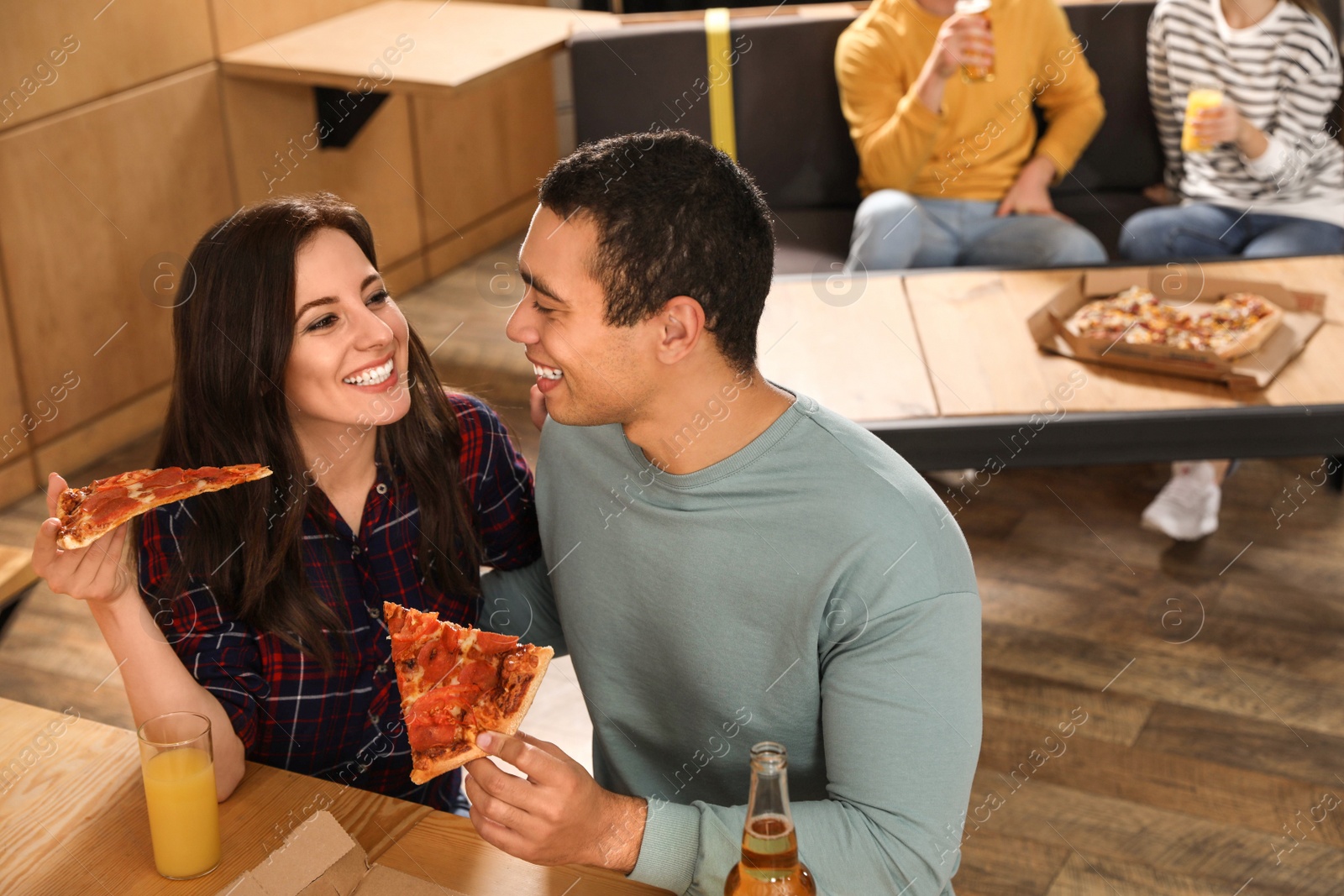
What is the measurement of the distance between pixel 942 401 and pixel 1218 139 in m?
1.44

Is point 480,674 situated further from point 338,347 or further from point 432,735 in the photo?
point 338,347

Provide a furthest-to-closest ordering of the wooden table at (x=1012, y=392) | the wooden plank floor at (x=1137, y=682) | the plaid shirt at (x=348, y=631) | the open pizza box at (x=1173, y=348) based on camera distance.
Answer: the open pizza box at (x=1173, y=348) → the wooden table at (x=1012, y=392) → the wooden plank floor at (x=1137, y=682) → the plaid shirt at (x=348, y=631)

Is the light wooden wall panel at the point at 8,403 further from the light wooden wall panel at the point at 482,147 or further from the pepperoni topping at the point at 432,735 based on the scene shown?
the pepperoni topping at the point at 432,735

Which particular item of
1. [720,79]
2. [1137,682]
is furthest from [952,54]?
[1137,682]

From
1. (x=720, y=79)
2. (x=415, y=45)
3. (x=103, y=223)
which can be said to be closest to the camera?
(x=103, y=223)

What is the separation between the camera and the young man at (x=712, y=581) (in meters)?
1.28

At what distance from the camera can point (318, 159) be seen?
477 cm

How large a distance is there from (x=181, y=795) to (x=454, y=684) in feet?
0.94

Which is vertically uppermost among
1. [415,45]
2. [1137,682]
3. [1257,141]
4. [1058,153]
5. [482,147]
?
[415,45]

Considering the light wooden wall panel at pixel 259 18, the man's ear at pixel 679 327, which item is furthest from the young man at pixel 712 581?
the light wooden wall panel at pixel 259 18

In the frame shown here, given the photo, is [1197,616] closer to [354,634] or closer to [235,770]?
[354,634]

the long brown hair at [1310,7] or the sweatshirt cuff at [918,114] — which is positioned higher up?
the long brown hair at [1310,7]

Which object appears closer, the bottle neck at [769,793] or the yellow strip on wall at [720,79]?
the bottle neck at [769,793]

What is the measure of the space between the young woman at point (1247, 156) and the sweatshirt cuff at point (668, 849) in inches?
101
